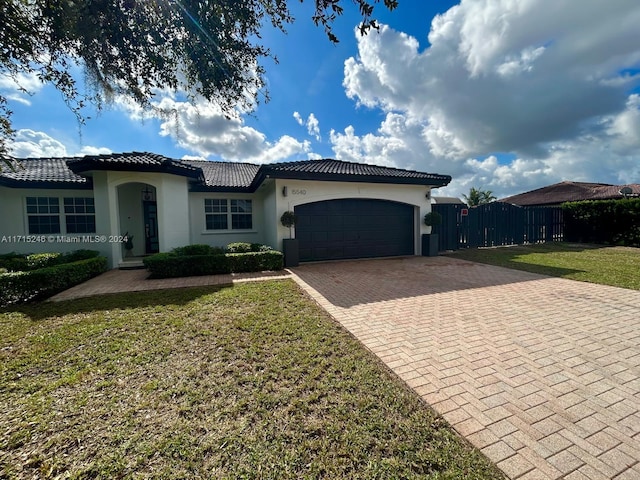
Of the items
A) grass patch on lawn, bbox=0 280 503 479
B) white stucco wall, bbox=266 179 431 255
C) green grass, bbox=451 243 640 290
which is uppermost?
white stucco wall, bbox=266 179 431 255

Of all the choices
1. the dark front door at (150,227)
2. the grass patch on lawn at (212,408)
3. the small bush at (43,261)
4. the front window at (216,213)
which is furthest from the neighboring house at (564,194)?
the small bush at (43,261)

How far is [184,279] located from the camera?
8180 mm

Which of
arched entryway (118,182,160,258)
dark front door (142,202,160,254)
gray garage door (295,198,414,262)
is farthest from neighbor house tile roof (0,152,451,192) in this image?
dark front door (142,202,160,254)

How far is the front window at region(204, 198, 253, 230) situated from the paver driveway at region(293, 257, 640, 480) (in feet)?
26.9

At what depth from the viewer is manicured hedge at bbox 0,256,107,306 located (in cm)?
604

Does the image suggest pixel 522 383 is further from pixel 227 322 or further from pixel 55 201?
pixel 55 201

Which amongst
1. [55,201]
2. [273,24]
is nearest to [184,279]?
[273,24]

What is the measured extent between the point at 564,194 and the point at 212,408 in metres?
35.7

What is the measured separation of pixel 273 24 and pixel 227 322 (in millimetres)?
5250

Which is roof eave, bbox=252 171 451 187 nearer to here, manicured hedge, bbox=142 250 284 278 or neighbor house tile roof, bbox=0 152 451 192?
neighbor house tile roof, bbox=0 152 451 192

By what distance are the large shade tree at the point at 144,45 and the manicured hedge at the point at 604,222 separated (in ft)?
59.5

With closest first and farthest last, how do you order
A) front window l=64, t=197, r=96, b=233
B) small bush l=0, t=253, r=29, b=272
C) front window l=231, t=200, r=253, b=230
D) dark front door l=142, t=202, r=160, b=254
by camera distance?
small bush l=0, t=253, r=29, b=272
front window l=64, t=197, r=96, b=233
dark front door l=142, t=202, r=160, b=254
front window l=231, t=200, r=253, b=230

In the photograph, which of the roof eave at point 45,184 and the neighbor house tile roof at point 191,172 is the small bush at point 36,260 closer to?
the neighbor house tile roof at point 191,172

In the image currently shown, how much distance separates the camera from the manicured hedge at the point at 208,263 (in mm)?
8344
